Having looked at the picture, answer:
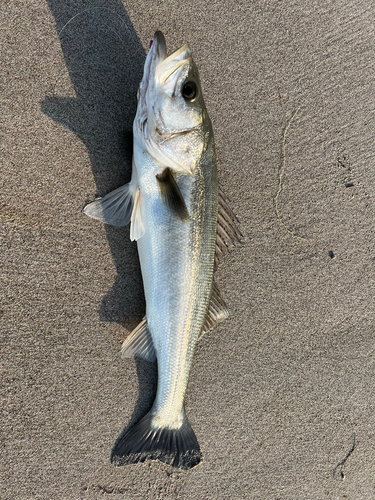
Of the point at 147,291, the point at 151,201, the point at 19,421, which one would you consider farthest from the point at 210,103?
the point at 19,421

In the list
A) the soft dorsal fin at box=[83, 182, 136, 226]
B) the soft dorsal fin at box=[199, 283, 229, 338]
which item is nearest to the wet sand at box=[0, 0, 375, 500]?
the soft dorsal fin at box=[83, 182, 136, 226]

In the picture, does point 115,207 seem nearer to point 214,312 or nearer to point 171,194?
point 171,194

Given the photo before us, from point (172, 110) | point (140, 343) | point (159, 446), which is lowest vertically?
point (159, 446)

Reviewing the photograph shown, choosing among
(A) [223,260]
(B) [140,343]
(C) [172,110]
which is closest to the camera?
(C) [172,110]

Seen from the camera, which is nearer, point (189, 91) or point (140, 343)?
point (189, 91)

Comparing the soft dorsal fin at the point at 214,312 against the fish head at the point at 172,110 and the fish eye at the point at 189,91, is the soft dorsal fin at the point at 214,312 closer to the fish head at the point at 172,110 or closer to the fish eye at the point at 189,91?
the fish head at the point at 172,110

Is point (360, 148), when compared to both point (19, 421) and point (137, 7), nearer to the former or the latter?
point (137, 7)

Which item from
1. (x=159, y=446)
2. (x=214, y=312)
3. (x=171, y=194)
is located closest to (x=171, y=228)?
(x=171, y=194)

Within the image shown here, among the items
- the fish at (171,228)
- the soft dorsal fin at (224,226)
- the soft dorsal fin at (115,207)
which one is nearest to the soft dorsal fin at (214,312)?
the fish at (171,228)
